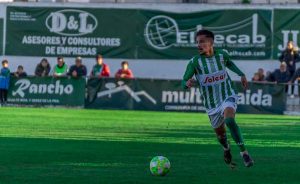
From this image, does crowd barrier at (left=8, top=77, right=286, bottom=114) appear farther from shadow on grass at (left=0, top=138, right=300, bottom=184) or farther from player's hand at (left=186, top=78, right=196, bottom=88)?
player's hand at (left=186, top=78, right=196, bottom=88)

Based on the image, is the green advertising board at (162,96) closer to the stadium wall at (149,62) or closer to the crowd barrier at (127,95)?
the crowd barrier at (127,95)

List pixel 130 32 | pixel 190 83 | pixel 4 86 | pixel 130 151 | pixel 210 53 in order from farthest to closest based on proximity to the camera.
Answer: pixel 130 32 → pixel 4 86 → pixel 130 151 → pixel 210 53 → pixel 190 83

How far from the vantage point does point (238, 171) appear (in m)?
12.0

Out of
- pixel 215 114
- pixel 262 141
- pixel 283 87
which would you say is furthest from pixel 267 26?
pixel 215 114

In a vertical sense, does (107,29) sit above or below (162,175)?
above

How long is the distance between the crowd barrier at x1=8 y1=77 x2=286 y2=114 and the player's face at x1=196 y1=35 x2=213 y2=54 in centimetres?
1956

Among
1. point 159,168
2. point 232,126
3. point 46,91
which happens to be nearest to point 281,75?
point 46,91

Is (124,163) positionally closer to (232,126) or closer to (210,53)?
(232,126)

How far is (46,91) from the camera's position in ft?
109

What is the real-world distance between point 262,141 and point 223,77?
18.3 feet

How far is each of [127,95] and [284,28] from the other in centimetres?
878

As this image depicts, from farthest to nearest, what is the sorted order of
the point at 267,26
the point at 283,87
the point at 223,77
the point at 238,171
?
the point at 267,26 → the point at 283,87 → the point at 223,77 → the point at 238,171

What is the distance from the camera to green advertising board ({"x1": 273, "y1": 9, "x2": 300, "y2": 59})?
37594 millimetres

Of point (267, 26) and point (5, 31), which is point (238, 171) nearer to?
point (267, 26)
